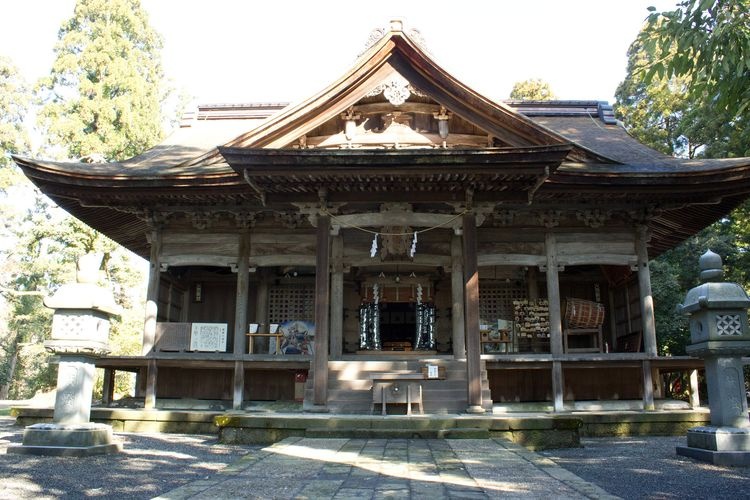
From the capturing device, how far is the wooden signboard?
1273 centimetres

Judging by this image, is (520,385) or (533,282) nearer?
(520,385)

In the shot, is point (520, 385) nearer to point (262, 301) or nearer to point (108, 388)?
point (262, 301)

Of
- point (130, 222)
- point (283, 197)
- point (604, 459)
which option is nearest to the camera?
point (604, 459)

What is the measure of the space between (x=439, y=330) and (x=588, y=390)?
13.1 feet

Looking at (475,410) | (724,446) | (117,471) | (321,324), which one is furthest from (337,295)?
(724,446)

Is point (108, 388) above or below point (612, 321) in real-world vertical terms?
below

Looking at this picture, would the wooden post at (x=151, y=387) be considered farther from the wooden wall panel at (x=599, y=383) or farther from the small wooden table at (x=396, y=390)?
the wooden wall panel at (x=599, y=383)

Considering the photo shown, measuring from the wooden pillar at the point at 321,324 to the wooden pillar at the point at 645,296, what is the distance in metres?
6.65

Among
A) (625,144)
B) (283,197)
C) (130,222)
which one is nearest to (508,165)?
(283,197)

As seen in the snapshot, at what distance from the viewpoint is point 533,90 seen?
31.1 m

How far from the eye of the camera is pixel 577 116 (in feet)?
56.1

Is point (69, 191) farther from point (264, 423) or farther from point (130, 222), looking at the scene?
point (264, 423)

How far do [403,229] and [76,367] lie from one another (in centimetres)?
675

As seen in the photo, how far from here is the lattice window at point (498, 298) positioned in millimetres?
15008
